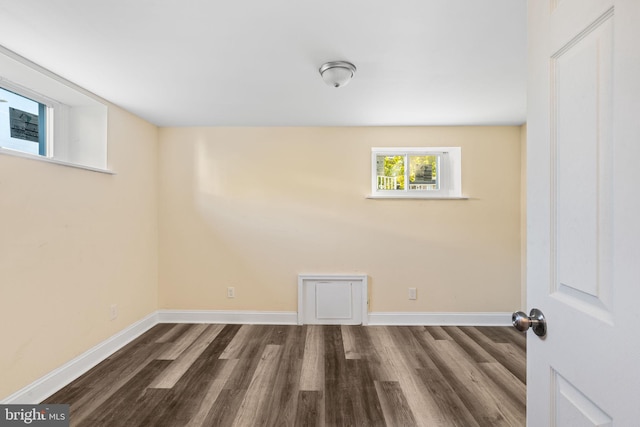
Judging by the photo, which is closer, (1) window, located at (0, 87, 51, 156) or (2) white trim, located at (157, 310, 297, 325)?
(1) window, located at (0, 87, 51, 156)

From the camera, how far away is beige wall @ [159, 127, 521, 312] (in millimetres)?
3178

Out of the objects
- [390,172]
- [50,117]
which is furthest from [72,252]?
[390,172]

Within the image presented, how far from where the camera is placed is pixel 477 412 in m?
1.80

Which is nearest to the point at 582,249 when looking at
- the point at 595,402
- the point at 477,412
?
the point at 595,402

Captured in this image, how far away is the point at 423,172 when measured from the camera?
332cm

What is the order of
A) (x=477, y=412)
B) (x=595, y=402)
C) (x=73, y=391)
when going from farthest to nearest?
(x=73, y=391) < (x=477, y=412) < (x=595, y=402)

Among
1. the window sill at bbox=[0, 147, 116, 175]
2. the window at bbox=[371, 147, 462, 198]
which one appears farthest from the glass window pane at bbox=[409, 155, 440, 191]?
the window sill at bbox=[0, 147, 116, 175]

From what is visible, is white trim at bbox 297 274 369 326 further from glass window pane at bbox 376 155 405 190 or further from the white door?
the white door

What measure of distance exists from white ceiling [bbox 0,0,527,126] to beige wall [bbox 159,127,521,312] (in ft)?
1.79

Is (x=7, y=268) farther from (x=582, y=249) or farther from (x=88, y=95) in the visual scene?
(x=582, y=249)

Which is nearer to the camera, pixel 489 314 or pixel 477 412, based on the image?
pixel 477 412

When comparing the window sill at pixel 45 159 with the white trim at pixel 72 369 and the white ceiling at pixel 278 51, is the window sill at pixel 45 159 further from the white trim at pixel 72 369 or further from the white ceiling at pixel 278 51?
the white trim at pixel 72 369

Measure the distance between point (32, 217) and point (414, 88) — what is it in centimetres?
279

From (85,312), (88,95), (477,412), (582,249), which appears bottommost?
(477,412)
